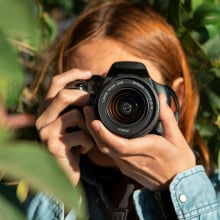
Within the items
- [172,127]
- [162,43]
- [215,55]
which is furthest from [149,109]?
[215,55]

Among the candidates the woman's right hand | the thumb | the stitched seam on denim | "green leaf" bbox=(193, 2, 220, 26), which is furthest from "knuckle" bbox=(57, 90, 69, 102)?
"green leaf" bbox=(193, 2, 220, 26)

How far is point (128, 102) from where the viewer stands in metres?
0.84

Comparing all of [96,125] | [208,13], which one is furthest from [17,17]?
[208,13]

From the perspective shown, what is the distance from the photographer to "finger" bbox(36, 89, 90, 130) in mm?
880

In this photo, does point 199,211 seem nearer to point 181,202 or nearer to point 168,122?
point 181,202

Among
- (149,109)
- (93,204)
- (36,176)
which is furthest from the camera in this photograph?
(93,204)

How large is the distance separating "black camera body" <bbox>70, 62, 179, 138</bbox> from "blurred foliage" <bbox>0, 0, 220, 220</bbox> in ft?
0.39

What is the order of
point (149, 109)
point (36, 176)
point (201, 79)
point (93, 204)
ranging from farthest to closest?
point (201, 79) < point (93, 204) < point (149, 109) < point (36, 176)

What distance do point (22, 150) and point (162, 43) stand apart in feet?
2.94

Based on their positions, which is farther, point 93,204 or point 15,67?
point 93,204

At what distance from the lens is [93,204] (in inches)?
39.6

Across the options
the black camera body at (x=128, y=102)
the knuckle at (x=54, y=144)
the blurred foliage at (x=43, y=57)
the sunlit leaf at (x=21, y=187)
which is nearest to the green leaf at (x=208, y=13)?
the blurred foliage at (x=43, y=57)

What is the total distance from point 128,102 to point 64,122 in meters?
0.12

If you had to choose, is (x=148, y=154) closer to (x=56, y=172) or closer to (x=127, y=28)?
(x=127, y=28)
